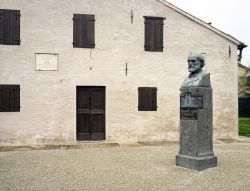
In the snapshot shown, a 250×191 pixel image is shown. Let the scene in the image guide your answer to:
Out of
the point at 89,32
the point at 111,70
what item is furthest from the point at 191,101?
the point at 89,32

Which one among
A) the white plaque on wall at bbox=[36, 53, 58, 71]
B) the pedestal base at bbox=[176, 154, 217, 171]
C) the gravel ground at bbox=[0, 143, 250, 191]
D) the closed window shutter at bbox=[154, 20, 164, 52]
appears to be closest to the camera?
the gravel ground at bbox=[0, 143, 250, 191]

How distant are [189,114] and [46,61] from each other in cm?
678

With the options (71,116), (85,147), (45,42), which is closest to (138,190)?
(85,147)

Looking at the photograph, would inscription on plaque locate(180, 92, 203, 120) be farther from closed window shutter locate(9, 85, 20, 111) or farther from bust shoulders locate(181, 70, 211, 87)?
closed window shutter locate(9, 85, 20, 111)

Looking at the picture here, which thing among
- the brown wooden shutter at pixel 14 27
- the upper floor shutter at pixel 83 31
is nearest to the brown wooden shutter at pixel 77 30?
the upper floor shutter at pixel 83 31

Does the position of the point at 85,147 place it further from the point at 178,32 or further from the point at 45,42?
the point at 178,32

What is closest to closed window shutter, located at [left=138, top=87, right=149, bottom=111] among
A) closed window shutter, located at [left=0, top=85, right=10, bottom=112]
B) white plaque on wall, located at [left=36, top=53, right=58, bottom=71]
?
white plaque on wall, located at [left=36, top=53, right=58, bottom=71]

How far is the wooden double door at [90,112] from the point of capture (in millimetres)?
13281

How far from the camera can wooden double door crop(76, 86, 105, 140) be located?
43.6 feet

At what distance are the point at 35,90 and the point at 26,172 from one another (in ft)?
17.9

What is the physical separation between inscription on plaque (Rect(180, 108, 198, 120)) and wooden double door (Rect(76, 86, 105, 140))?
18.1 feet

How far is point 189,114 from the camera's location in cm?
830

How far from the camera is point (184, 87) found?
8.54m

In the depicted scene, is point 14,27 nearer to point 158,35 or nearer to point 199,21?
point 158,35
